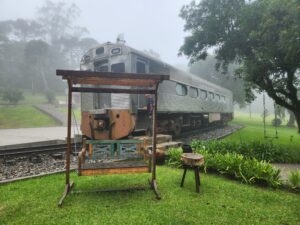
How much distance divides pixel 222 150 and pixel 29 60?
149 feet

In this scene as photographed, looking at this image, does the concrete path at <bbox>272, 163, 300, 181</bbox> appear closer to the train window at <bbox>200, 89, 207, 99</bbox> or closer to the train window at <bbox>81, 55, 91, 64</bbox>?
the train window at <bbox>81, 55, 91, 64</bbox>

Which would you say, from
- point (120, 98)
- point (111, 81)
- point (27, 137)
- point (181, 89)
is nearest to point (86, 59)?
point (120, 98)

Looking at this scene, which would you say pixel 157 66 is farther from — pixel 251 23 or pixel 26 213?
pixel 26 213

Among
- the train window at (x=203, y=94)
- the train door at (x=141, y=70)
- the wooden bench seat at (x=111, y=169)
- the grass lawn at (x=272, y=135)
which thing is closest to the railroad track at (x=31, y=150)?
the train door at (x=141, y=70)

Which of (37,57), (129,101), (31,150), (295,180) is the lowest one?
(295,180)

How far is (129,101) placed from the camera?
8.55m

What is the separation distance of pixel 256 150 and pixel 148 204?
495 centimetres

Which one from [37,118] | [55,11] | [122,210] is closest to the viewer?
[122,210]

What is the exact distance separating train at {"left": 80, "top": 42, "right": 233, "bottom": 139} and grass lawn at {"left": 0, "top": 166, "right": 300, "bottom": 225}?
6.28 ft

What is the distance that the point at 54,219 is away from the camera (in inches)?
129

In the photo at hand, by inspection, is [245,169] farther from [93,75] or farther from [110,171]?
[93,75]

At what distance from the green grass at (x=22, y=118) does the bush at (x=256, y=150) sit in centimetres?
1996

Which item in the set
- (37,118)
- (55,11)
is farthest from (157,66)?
(55,11)

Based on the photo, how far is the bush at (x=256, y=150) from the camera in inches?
281
